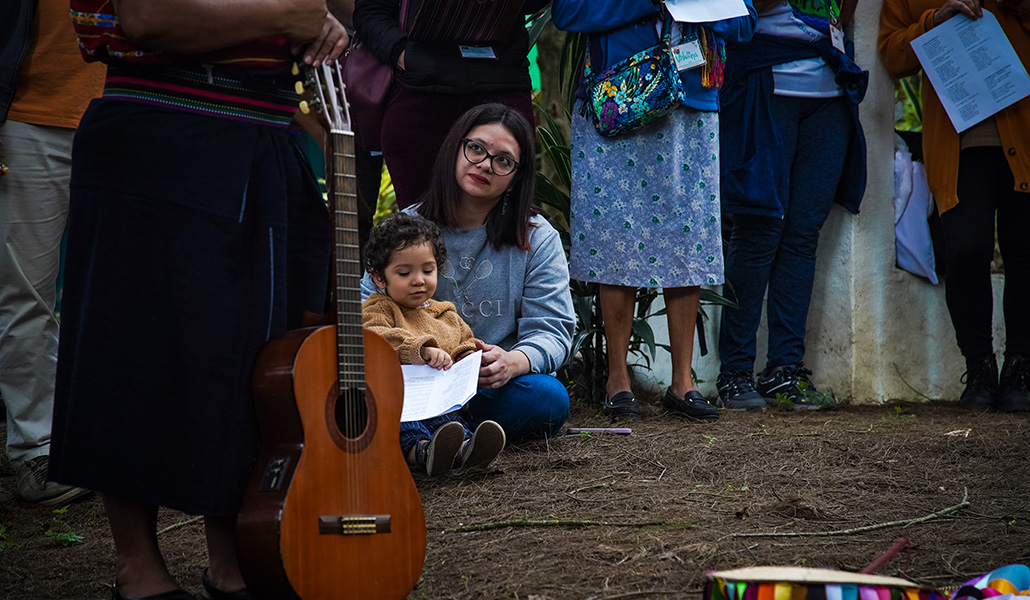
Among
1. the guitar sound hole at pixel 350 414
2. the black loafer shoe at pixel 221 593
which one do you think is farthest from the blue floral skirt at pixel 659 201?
the black loafer shoe at pixel 221 593

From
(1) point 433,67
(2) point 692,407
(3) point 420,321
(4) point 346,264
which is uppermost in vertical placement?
(1) point 433,67

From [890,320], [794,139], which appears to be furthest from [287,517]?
[890,320]

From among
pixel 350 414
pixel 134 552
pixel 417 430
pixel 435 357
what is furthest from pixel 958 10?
pixel 134 552

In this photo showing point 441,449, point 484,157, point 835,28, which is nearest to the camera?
point 441,449

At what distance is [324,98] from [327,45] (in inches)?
3.9

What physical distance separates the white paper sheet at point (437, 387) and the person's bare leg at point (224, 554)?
979 mm

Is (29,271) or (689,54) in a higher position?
(689,54)

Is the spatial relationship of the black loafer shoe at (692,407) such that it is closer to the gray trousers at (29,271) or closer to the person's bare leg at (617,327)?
the person's bare leg at (617,327)

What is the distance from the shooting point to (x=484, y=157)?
329cm

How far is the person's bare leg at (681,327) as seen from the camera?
4020mm

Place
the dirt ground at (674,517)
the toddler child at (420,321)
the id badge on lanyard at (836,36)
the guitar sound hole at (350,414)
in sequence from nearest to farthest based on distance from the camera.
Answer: the guitar sound hole at (350,414) → the dirt ground at (674,517) → the toddler child at (420,321) → the id badge on lanyard at (836,36)

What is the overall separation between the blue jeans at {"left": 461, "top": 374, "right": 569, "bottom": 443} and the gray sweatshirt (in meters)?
0.08

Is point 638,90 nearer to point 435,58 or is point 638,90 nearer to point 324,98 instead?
point 435,58

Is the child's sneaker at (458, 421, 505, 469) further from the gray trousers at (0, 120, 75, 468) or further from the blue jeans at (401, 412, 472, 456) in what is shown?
the gray trousers at (0, 120, 75, 468)
